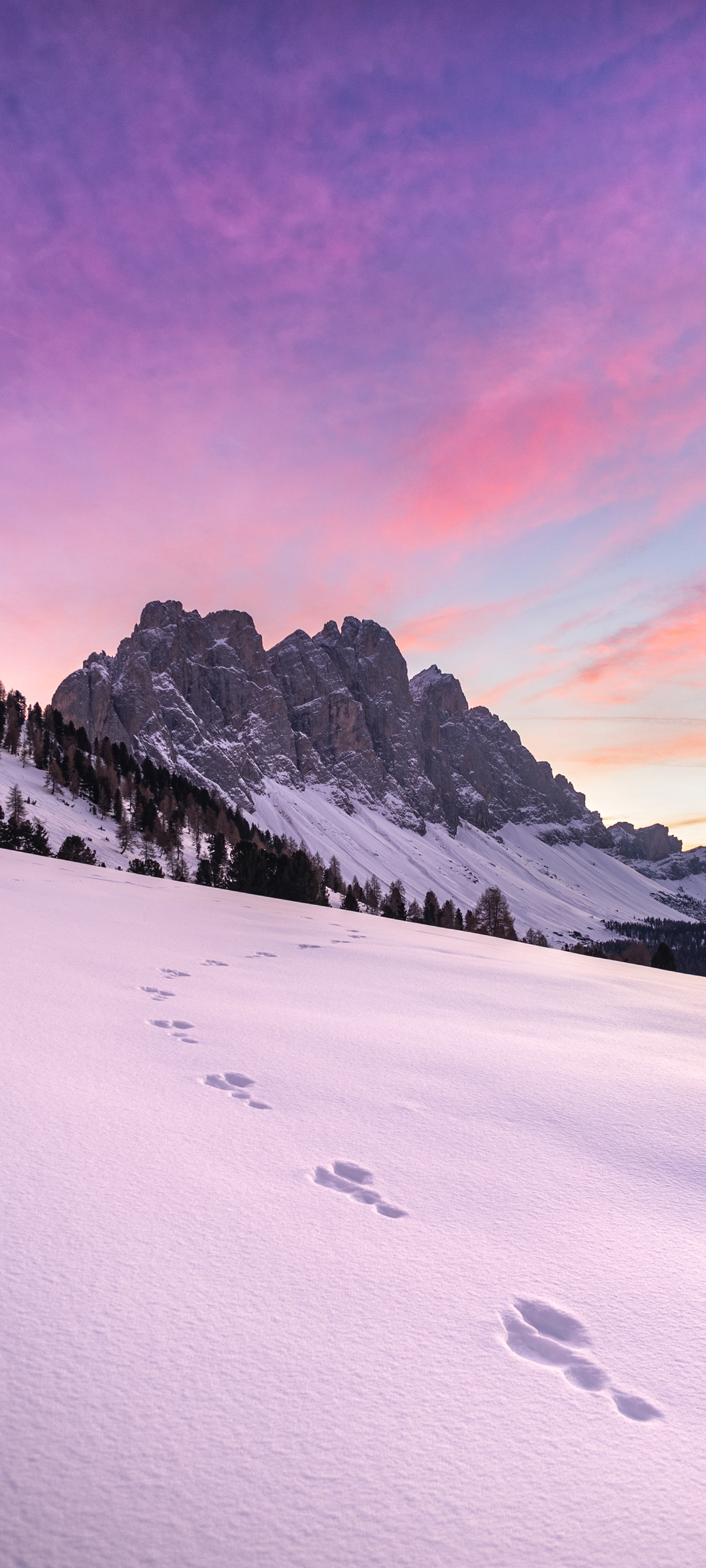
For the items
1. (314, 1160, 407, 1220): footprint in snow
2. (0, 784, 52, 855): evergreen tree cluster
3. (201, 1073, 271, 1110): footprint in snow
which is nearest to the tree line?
(0, 784, 52, 855): evergreen tree cluster

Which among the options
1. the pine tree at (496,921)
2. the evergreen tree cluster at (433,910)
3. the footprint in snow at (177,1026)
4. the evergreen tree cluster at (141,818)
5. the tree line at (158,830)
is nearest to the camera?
the footprint in snow at (177,1026)

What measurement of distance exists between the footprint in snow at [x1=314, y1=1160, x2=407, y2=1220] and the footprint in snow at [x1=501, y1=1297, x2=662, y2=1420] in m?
0.78

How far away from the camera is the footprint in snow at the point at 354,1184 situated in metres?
3.48

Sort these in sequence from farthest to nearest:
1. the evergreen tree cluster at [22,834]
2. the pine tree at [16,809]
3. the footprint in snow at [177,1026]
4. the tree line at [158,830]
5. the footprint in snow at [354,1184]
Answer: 1. the tree line at [158,830]
2. the pine tree at [16,809]
3. the evergreen tree cluster at [22,834]
4. the footprint in snow at [177,1026]
5. the footprint in snow at [354,1184]

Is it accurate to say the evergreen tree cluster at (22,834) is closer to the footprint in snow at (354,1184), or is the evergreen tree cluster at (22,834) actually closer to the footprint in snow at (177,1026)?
the footprint in snow at (177,1026)

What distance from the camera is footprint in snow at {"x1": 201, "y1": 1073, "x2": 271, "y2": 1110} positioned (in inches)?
187

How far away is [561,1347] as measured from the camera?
8.51ft

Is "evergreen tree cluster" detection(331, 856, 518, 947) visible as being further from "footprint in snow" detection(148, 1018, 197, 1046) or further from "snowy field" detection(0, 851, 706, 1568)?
"snowy field" detection(0, 851, 706, 1568)

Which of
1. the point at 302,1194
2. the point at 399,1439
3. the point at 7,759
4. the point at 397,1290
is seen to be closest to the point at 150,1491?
the point at 399,1439

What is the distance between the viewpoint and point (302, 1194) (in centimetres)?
354

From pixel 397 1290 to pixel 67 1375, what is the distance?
1249 mm

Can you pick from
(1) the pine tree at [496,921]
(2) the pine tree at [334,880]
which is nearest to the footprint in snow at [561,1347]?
(1) the pine tree at [496,921]

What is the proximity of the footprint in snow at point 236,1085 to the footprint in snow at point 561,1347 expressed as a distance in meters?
2.28

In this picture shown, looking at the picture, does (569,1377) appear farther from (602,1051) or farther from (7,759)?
(7,759)
